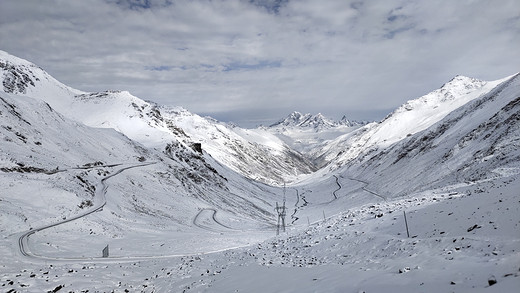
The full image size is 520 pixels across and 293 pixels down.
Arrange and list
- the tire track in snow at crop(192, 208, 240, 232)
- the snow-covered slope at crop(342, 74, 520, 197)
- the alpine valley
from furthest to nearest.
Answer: the tire track in snow at crop(192, 208, 240, 232) → the snow-covered slope at crop(342, 74, 520, 197) → the alpine valley

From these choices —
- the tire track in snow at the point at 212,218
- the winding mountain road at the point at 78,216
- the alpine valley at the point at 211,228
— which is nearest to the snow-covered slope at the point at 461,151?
the alpine valley at the point at 211,228

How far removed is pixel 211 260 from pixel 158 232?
72.9 feet

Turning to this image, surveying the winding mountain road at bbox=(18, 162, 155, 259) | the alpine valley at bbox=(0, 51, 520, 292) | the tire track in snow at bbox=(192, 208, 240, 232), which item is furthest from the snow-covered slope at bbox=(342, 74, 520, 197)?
the winding mountain road at bbox=(18, 162, 155, 259)

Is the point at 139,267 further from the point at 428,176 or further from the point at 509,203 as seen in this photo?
the point at 428,176

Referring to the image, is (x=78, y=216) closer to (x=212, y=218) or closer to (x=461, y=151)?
(x=212, y=218)

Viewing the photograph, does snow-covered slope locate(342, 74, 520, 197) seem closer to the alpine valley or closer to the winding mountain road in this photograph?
the alpine valley

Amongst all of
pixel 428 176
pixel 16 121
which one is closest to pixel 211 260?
pixel 16 121

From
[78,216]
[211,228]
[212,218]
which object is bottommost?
[211,228]

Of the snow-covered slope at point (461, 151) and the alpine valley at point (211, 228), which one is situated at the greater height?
the snow-covered slope at point (461, 151)

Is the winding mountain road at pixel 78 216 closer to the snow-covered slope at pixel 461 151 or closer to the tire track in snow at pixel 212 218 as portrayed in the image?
the tire track in snow at pixel 212 218

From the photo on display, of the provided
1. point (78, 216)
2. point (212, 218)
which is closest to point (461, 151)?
point (212, 218)

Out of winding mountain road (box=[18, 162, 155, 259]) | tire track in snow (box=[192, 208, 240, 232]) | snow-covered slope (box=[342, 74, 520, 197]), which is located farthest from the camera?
tire track in snow (box=[192, 208, 240, 232])

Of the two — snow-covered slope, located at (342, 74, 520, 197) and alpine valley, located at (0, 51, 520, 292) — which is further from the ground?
snow-covered slope, located at (342, 74, 520, 197)

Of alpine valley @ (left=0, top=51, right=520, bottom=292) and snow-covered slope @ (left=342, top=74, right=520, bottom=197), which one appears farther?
snow-covered slope @ (left=342, top=74, right=520, bottom=197)
